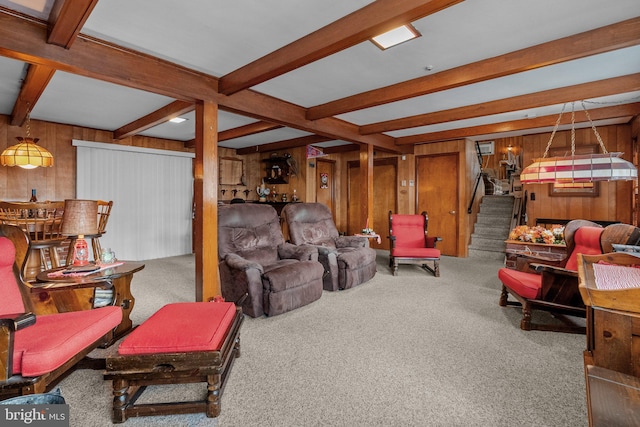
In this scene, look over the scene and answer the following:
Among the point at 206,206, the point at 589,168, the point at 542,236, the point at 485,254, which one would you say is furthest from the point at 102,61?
the point at 485,254

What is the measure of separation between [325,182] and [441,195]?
9.11 feet

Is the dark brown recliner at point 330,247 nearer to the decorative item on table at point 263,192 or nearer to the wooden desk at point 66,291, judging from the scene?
the wooden desk at point 66,291

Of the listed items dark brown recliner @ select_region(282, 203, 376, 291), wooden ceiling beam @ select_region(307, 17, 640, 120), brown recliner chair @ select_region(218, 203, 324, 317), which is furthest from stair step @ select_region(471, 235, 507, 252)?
brown recliner chair @ select_region(218, 203, 324, 317)

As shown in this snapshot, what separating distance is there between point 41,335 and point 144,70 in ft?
7.71

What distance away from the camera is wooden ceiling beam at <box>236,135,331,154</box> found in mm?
6316

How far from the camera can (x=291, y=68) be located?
2.68 metres

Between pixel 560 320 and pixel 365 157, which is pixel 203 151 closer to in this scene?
pixel 365 157

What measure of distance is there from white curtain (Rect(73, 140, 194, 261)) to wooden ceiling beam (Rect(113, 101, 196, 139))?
1.44 ft

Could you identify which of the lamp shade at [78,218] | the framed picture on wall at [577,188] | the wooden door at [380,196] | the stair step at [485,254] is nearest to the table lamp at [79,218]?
the lamp shade at [78,218]

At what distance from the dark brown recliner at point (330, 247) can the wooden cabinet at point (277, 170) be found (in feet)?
9.36

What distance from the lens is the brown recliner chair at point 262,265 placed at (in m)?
2.99

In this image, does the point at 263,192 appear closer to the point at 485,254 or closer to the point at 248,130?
the point at 248,130

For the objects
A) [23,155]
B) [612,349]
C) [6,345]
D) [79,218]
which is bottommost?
[6,345]

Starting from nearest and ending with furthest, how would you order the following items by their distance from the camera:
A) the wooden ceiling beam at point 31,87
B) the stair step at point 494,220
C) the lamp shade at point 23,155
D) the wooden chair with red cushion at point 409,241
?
the wooden ceiling beam at point 31,87, the lamp shade at point 23,155, the wooden chair with red cushion at point 409,241, the stair step at point 494,220
